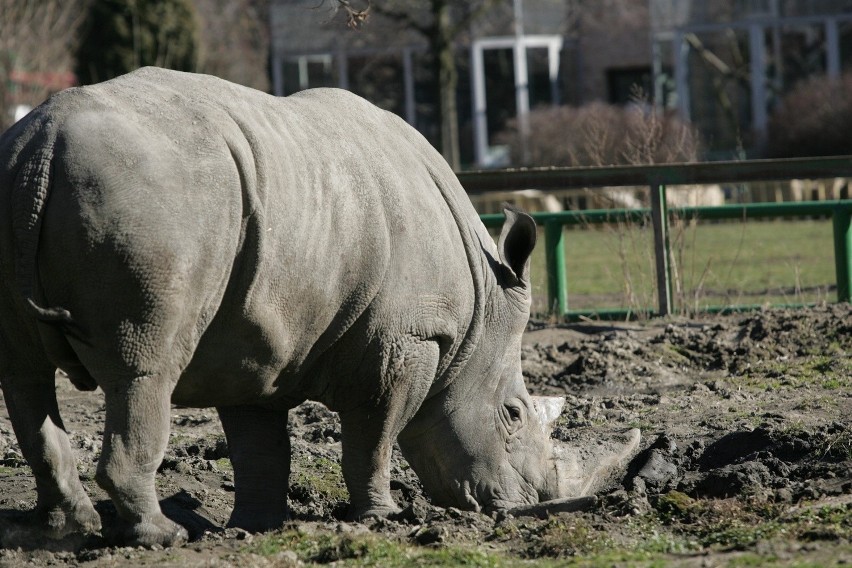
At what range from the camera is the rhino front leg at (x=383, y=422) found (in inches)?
208

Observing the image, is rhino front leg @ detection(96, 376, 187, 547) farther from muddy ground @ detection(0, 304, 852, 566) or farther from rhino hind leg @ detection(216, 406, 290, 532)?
rhino hind leg @ detection(216, 406, 290, 532)

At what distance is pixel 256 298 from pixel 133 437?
62 cm

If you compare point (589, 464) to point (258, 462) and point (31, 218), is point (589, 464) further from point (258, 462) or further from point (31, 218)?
point (31, 218)

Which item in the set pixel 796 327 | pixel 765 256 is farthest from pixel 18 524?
pixel 765 256

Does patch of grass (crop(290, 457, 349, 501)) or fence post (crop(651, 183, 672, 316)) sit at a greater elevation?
fence post (crop(651, 183, 672, 316))

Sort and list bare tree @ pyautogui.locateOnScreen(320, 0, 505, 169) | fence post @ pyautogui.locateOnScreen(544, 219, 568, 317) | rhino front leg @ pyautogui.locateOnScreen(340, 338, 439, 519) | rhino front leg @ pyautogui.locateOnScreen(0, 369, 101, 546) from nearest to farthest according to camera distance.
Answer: rhino front leg @ pyautogui.locateOnScreen(0, 369, 101, 546)
rhino front leg @ pyautogui.locateOnScreen(340, 338, 439, 519)
fence post @ pyautogui.locateOnScreen(544, 219, 568, 317)
bare tree @ pyautogui.locateOnScreen(320, 0, 505, 169)

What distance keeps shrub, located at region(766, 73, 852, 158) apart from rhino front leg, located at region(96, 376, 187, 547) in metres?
22.8

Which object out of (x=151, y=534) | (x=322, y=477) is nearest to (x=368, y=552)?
(x=151, y=534)

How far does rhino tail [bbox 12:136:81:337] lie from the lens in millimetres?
4270

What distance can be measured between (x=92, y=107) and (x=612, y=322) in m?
6.30

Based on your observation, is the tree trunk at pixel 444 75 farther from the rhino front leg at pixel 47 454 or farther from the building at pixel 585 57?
the rhino front leg at pixel 47 454

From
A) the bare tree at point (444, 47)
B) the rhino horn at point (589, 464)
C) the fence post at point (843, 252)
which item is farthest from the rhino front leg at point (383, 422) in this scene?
the bare tree at point (444, 47)

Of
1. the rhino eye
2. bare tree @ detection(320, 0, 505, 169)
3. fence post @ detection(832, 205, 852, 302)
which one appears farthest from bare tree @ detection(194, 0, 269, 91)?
the rhino eye

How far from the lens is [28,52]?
22.3 metres
